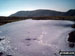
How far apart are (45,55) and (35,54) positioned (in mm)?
1230

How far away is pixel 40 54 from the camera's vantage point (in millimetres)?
11109

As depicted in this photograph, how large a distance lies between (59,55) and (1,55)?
265 inches

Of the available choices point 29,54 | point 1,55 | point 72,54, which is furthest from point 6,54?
point 72,54

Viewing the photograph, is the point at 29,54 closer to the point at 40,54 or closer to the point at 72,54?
the point at 40,54

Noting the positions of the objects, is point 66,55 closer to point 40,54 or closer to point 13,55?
point 40,54

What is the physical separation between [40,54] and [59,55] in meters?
2.22

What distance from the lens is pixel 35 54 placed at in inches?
439

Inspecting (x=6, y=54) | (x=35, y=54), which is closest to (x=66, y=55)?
(x=35, y=54)

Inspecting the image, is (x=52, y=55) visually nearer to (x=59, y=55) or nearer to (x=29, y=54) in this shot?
(x=59, y=55)

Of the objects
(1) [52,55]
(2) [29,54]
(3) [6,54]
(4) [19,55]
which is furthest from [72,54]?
(3) [6,54]

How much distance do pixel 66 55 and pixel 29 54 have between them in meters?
4.32

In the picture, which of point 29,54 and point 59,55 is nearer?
point 59,55

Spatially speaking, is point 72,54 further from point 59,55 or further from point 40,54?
point 40,54

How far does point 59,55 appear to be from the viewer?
1050cm
